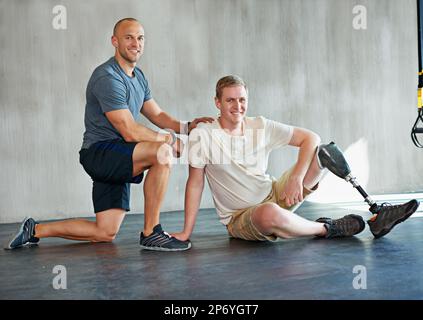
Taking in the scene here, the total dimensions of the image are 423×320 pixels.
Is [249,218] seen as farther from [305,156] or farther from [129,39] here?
[129,39]

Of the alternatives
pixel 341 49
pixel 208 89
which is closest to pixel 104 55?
pixel 208 89

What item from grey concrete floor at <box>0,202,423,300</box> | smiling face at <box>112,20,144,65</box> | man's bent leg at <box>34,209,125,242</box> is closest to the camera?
grey concrete floor at <box>0,202,423,300</box>

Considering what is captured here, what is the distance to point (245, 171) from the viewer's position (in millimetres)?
3375

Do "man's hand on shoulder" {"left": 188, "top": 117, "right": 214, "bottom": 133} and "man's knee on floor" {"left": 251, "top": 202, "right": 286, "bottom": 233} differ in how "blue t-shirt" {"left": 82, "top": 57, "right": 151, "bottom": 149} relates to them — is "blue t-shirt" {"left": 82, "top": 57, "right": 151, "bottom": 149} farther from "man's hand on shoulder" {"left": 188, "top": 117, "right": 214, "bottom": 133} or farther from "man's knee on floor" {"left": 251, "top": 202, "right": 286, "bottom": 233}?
"man's knee on floor" {"left": 251, "top": 202, "right": 286, "bottom": 233}

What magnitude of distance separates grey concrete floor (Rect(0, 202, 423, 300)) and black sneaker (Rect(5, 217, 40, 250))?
2.5 inches

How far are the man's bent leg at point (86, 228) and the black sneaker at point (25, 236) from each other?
0.10 feet

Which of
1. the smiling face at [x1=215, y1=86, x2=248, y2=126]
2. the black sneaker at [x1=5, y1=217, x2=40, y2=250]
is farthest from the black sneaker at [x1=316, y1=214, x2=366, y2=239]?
the black sneaker at [x1=5, y1=217, x2=40, y2=250]

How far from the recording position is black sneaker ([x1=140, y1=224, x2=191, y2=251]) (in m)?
3.29

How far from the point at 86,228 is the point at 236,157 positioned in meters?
1.03

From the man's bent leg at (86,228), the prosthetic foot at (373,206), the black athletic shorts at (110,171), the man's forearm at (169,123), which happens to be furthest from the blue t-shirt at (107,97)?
the prosthetic foot at (373,206)

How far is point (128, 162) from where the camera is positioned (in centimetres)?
342

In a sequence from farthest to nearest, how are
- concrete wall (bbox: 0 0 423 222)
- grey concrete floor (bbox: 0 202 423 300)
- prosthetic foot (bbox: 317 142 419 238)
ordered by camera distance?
1. concrete wall (bbox: 0 0 423 222)
2. prosthetic foot (bbox: 317 142 419 238)
3. grey concrete floor (bbox: 0 202 423 300)

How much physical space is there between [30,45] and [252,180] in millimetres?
3005
